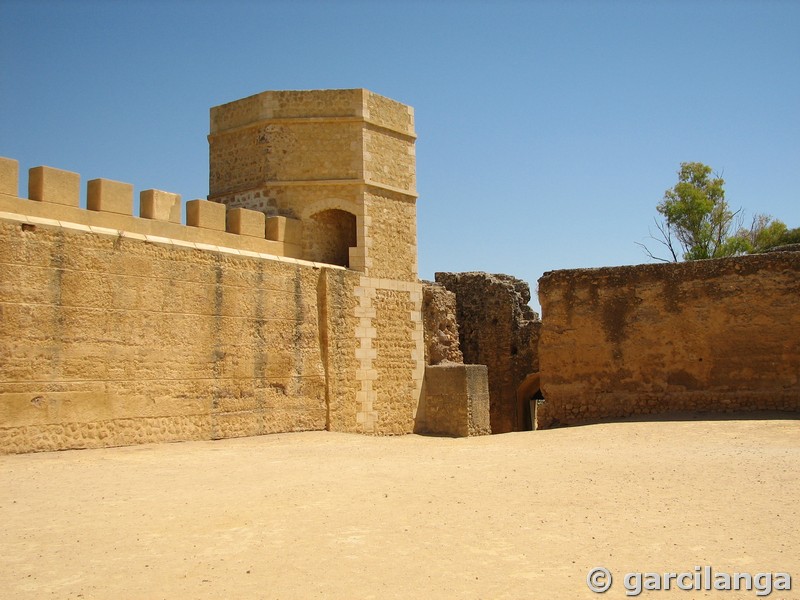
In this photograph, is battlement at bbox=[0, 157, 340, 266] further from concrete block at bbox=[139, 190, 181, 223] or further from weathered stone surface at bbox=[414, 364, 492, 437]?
weathered stone surface at bbox=[414, 364, 492, 437]

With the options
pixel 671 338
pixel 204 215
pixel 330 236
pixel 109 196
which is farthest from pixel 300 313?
pixel 671 338

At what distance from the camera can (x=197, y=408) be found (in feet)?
35.7

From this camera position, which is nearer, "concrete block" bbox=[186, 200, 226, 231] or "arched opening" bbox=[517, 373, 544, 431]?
"concrete block" bbox=[186, 200, 226, 231]

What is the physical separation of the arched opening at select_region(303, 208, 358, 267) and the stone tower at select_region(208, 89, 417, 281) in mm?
20

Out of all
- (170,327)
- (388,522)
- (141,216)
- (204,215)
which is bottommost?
(388,522)

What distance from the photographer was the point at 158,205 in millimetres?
11453

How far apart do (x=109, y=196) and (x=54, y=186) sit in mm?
811

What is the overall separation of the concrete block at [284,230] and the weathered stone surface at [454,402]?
3885 millimetres

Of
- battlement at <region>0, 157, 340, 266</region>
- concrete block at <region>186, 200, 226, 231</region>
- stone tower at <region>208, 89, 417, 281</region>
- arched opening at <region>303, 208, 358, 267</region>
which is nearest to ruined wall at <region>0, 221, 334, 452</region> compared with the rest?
battlement at <region>0, 157, 340, 266</region>

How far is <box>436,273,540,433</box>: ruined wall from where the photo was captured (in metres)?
19.5

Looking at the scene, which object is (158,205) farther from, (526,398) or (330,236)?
(526,398)

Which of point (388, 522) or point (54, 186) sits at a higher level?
point (54, 186)

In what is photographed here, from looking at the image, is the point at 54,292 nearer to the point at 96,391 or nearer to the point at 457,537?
the point at 96,391

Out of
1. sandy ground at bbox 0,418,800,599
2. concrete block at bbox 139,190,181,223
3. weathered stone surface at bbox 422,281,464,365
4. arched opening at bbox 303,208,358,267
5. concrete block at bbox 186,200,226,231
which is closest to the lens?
sandy ground at bbox 0,418,800,599
